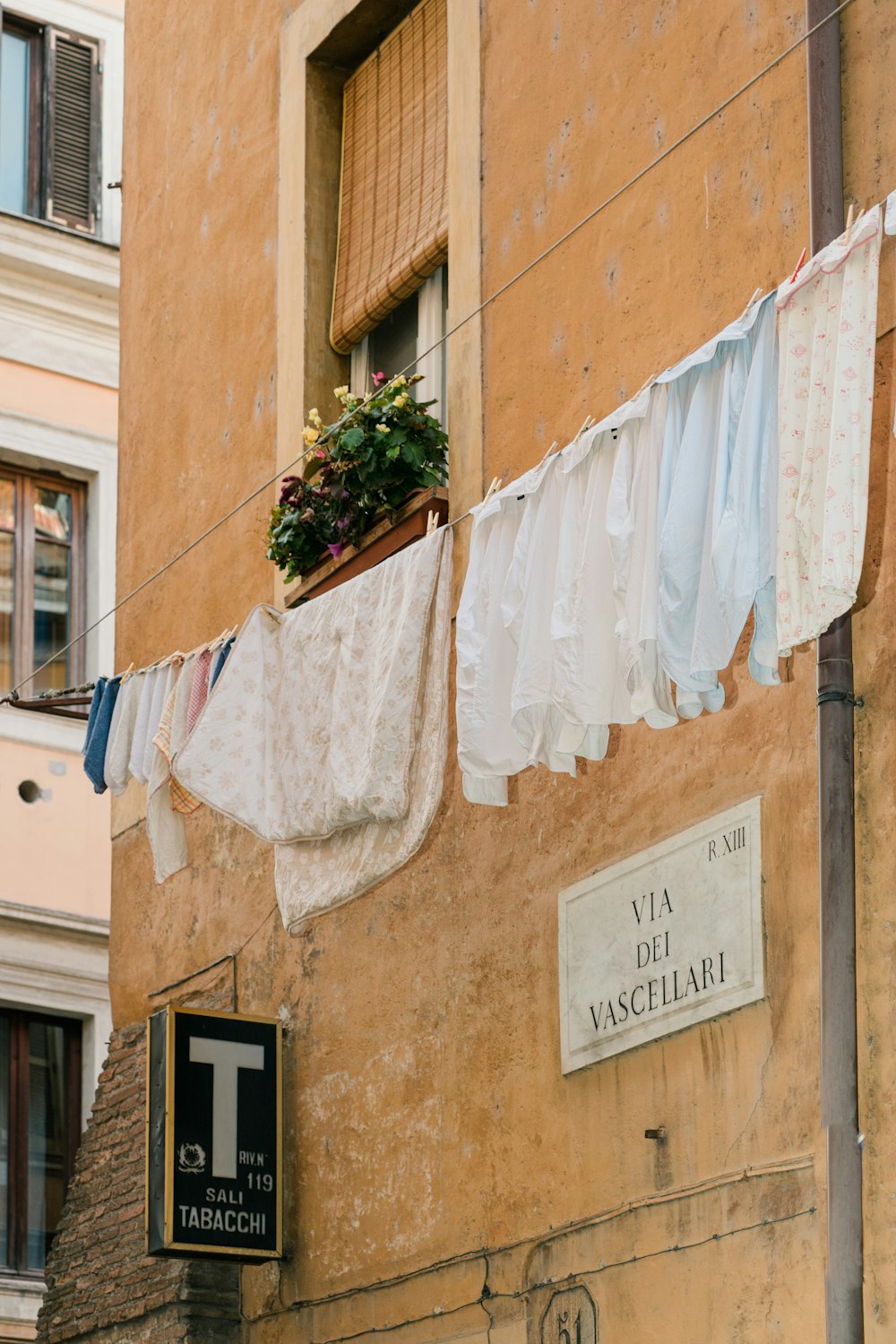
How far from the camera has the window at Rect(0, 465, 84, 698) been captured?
15922 millimetres

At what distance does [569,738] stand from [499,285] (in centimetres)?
252

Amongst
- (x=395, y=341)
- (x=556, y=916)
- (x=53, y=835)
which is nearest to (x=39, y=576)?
(x=53, y=835)

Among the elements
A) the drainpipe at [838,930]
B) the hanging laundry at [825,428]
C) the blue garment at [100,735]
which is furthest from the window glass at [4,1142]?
the hanging laundry at [825,428]

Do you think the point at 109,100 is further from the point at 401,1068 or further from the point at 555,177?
the point at 401,1068

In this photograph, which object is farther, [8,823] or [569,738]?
[8,823]

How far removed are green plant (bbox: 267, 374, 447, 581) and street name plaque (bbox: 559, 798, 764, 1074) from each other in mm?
1915

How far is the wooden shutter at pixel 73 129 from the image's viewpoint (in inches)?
672

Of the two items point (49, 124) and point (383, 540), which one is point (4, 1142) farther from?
point (49, 124)

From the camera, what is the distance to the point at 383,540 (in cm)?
935

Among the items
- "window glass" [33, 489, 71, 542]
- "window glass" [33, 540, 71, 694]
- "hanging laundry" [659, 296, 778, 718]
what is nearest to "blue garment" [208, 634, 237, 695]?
"hanging laundry" [659, 296, 778, 718]

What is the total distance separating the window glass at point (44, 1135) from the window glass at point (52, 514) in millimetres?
3335

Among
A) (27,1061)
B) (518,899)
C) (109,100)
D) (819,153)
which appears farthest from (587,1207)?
(109,100)

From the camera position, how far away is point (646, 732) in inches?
315

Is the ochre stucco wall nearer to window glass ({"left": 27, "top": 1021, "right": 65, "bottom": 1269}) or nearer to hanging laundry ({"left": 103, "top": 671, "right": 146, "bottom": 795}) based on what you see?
hanging laundry ({"left": 103, "top": 671, "right": 146, "bottom": 795})
